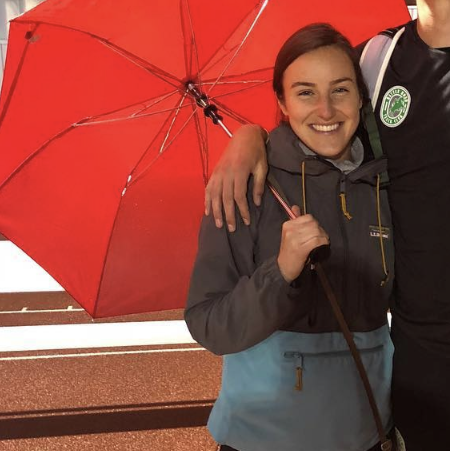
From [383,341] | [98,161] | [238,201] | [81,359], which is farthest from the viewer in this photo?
[81,359]

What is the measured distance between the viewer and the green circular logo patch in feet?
4.56

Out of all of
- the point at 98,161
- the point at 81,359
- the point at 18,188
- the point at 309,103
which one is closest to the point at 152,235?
the point at 98,161

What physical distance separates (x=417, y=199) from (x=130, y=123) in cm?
97

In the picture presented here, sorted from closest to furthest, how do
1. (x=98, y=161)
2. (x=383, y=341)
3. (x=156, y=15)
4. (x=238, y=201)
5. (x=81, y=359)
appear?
(x=238, y=201), (x=383, y=341), (x=156, y=15), (x=98, y=161), (x=81, y=359)

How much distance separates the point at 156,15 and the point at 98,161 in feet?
1.62

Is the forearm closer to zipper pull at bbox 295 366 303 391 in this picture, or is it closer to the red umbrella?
zipper pull at bbox 295 366 303 391

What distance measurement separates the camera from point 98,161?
1.90m

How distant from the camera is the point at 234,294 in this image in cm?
125

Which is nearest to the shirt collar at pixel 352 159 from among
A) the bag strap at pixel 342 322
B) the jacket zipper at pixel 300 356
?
the bag strap at pixel 342 322

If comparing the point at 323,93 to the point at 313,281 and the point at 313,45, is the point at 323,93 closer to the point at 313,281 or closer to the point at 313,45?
the point at 313,45

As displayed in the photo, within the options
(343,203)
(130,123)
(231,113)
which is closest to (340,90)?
(343,203)

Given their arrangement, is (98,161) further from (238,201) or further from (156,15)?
(238,201)

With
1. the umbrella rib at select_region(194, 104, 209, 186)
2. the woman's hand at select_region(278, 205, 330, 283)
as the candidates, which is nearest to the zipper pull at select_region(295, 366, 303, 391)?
the woman's hand at select_region(278, 205, 330, 283)

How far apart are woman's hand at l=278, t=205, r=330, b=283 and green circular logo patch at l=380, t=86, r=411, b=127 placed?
0.41 meters
